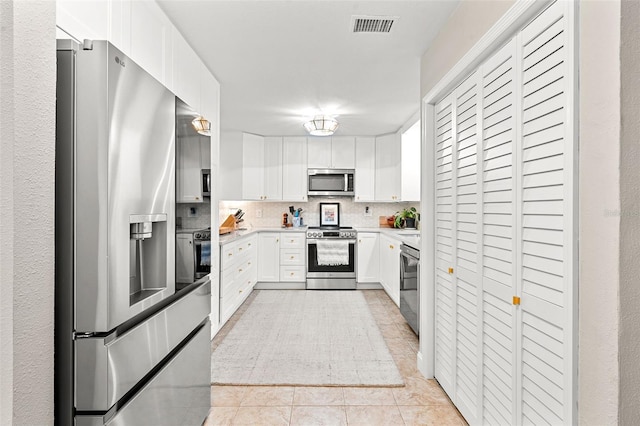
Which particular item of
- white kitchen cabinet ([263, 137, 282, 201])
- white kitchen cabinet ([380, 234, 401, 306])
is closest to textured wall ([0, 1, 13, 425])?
white kitchen cabinet ([380, 234, 401, 306])

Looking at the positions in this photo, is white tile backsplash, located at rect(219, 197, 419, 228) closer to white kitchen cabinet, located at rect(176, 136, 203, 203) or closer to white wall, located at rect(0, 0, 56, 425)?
white kitchen cabinet, located at rect(176, 136, 203, 203)

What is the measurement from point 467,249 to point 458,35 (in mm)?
1210

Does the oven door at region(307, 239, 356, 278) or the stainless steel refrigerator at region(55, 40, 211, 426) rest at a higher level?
the stainless steel refrigerator at region(55, 40, 211, 426)

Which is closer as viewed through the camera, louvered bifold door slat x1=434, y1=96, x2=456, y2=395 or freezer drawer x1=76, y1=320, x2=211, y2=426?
freezer drawer x1=76, y1=320, x2=211, y2=426

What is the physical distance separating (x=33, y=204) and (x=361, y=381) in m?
2.29

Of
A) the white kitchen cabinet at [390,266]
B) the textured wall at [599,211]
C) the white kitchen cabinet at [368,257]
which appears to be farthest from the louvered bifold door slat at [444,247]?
the white kitchen cabinet at [368,257]

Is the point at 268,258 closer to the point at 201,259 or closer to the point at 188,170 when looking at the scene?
the point at 201,259

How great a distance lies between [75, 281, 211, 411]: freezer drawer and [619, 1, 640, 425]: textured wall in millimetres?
1400

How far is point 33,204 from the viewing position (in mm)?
878

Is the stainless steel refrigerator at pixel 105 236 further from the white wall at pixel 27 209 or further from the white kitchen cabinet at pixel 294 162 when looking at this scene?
the white kitchen cabinet at pixel 294 162

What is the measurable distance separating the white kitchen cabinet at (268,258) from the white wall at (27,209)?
15.4ft

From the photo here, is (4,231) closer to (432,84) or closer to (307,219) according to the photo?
(432,84)

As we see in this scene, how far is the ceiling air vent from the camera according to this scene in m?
2.29

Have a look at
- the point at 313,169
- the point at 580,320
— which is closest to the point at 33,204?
the point at 580,320
